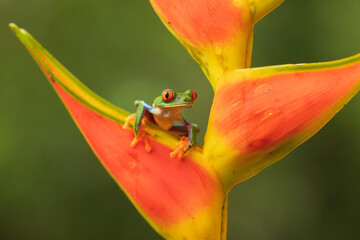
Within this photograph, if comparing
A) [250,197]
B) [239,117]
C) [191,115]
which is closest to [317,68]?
[239,117]

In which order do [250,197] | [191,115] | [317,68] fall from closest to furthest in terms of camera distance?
1. [317,68]
2. [191,115]
3. [250,197]

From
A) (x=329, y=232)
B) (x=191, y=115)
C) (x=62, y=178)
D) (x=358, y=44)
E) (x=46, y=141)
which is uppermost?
(x=46, y=141)

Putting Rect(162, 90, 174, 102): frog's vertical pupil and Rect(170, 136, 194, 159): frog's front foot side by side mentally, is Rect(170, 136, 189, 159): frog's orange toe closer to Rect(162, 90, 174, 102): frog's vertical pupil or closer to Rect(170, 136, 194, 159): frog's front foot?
Rect(170, 136, 194, 159): frog's front foot

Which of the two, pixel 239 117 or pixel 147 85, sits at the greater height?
pixel 239 117

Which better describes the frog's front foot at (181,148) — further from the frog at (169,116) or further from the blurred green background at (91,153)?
the blurred green background at (91,153)

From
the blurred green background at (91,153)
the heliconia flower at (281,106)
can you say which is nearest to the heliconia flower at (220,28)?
the heliconia flower at (281,106)

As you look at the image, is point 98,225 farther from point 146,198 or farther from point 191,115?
point 146,198

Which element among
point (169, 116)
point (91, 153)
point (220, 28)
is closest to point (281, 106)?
point (220, 28)

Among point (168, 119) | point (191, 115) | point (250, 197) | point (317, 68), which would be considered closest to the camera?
point (317, 68)
